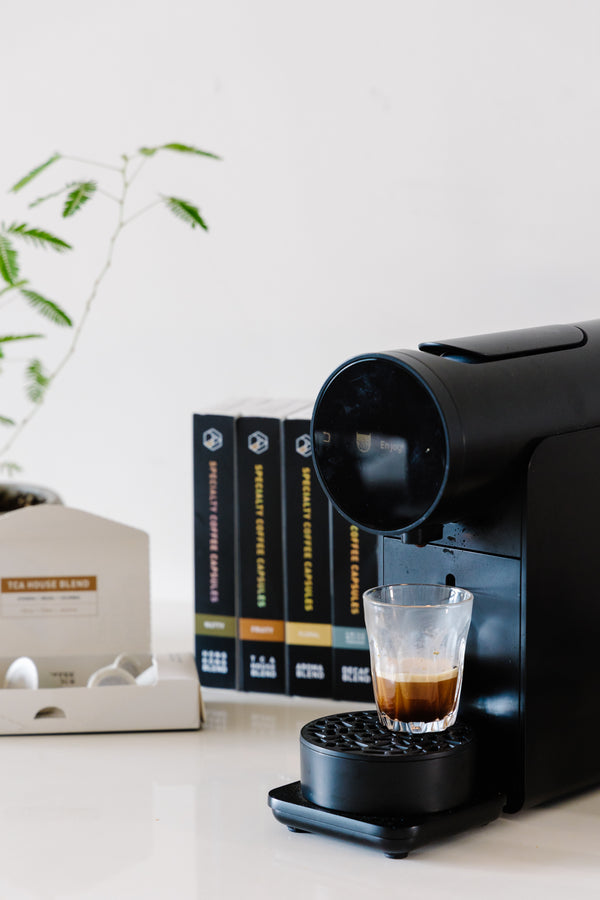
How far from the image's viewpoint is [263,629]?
44.6 inches

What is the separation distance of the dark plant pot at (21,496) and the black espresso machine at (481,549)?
50 centimetres

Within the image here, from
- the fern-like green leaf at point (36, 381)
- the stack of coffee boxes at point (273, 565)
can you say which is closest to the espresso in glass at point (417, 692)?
the stack of coffee boxes at point (273, 565)

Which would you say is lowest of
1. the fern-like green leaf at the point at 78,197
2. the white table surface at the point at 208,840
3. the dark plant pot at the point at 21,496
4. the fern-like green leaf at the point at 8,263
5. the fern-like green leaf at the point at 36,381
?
the white table surface at the point at 208,840

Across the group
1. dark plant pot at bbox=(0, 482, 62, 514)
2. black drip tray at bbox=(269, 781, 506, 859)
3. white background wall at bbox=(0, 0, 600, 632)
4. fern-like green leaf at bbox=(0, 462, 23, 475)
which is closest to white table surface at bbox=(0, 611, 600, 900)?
black drip tray at bbox=(269, 781, 506, 859)

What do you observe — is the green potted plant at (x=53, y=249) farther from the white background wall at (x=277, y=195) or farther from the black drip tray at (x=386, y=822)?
the black drip tray at (x=386, y=822)

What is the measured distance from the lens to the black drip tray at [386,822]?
741 mm

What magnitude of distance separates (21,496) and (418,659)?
598 millimetres

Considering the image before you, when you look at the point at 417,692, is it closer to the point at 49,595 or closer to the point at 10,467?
the point at 49,595

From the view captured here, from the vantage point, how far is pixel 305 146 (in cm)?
134

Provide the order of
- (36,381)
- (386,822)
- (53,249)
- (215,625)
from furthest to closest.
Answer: (53,249), (36,381), (215,625), (386,822)

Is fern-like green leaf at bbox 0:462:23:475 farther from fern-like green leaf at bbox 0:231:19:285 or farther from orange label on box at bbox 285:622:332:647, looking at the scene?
orange label on box at bbox 285:622:332:647

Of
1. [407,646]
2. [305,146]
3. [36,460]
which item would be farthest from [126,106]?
[407,646]

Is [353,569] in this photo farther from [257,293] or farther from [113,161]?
[113,161]

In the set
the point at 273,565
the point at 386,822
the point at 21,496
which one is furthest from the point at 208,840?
the point at 21,496
